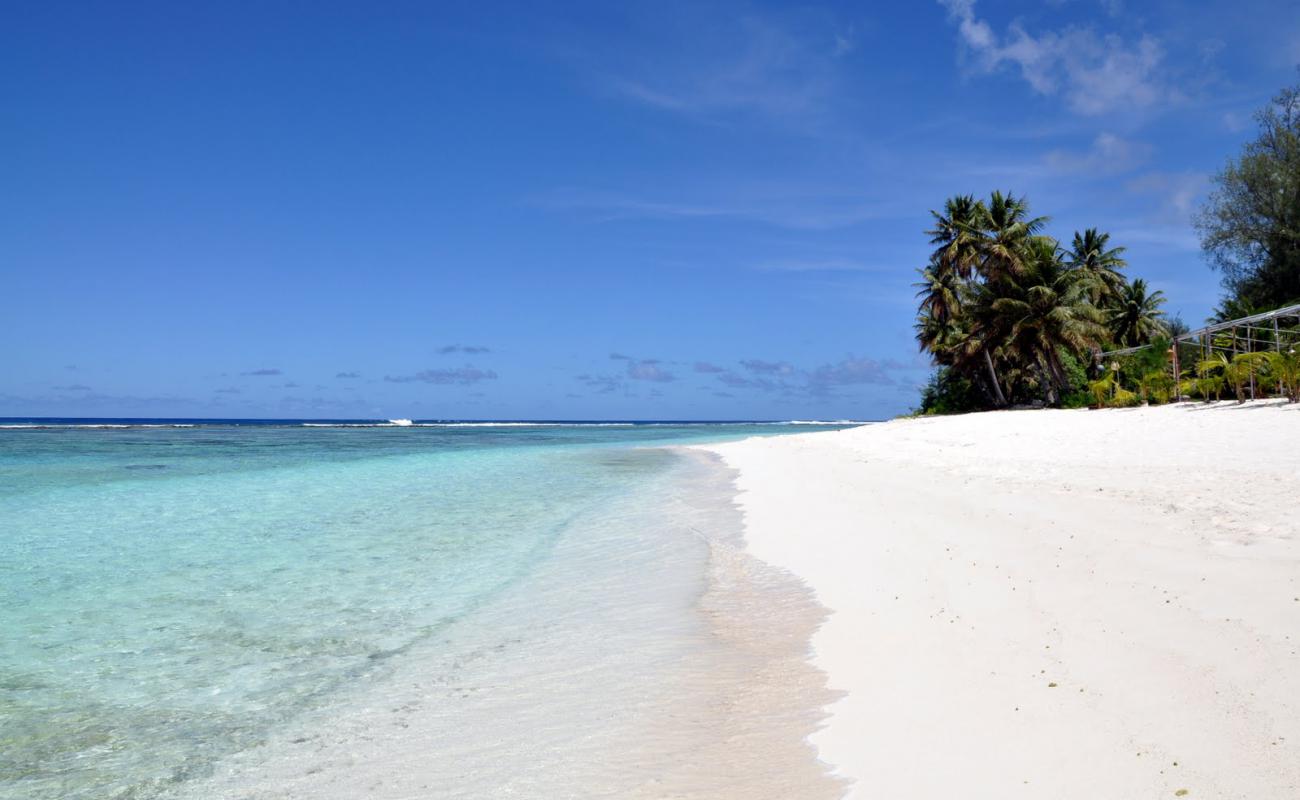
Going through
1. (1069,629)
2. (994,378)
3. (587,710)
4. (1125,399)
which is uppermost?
(994,378)

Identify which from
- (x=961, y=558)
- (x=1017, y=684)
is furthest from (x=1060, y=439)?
(x=1017, y=684)

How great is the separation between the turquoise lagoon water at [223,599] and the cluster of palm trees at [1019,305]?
84.2ft

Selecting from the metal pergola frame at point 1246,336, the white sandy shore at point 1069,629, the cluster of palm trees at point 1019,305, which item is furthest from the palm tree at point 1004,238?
the white sandy shore at point 1069,629

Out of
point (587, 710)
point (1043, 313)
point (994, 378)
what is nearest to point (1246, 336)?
point (1043, 313)

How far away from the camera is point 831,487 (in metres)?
13.1

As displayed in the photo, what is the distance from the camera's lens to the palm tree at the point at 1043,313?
1256 inches

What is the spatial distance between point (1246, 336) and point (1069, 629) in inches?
927

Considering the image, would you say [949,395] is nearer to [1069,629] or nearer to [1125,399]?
[1125,399]

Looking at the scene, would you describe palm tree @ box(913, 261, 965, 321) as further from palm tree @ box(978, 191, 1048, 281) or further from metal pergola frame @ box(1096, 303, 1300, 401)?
metal pergola frame @ box(1096, 303, 1300, 401)

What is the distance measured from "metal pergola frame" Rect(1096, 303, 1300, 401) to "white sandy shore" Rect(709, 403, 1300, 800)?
968 centimetres

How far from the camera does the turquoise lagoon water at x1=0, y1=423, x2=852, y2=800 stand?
152 inches

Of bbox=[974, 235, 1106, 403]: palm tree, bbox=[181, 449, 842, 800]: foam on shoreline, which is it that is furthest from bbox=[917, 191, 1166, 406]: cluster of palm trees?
bbox=[181, 449, 842, 800]: foam on shoreline

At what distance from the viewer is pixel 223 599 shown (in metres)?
6.63

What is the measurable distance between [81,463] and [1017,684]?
1196 inches
